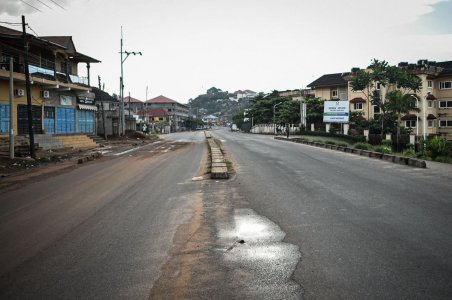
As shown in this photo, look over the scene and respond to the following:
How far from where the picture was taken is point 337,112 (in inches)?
2044

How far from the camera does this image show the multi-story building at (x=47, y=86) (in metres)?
28.6

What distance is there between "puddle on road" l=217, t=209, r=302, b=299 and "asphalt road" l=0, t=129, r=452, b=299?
19 mm

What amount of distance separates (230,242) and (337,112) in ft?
160

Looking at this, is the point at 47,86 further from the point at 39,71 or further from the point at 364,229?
the point at 364,229

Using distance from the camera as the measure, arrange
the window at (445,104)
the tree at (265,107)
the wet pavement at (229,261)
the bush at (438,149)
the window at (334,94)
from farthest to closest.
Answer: the tree at (265,107)
the window at (334,94)
the window at (445,104)
the bush at (438,149)
the wet pavement at (229,261)

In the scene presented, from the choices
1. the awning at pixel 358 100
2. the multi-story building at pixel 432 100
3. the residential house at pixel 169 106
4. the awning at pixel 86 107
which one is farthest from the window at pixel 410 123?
the residential house at pixel 169 106

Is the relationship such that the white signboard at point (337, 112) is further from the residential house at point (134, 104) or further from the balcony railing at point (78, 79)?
the residential house at point (134, 104)

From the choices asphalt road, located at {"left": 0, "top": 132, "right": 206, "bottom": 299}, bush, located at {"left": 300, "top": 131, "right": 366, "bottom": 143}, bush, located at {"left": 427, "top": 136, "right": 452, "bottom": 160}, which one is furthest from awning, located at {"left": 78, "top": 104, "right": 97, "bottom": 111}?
bush, located at {"left": 427, "top": 136, "right": 452, "bottom": 160}

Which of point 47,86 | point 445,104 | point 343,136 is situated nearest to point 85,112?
point 47,86

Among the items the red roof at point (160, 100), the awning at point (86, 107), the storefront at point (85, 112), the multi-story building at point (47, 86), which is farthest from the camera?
the red roof at point (160, 100)

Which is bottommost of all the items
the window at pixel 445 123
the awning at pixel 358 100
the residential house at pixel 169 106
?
the window at pixel 445 123

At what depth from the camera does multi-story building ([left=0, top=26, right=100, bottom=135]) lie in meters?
28.6

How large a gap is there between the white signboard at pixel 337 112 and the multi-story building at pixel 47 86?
101 ft

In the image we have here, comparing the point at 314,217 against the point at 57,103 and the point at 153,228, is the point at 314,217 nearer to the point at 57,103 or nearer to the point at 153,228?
the point at 153,228
